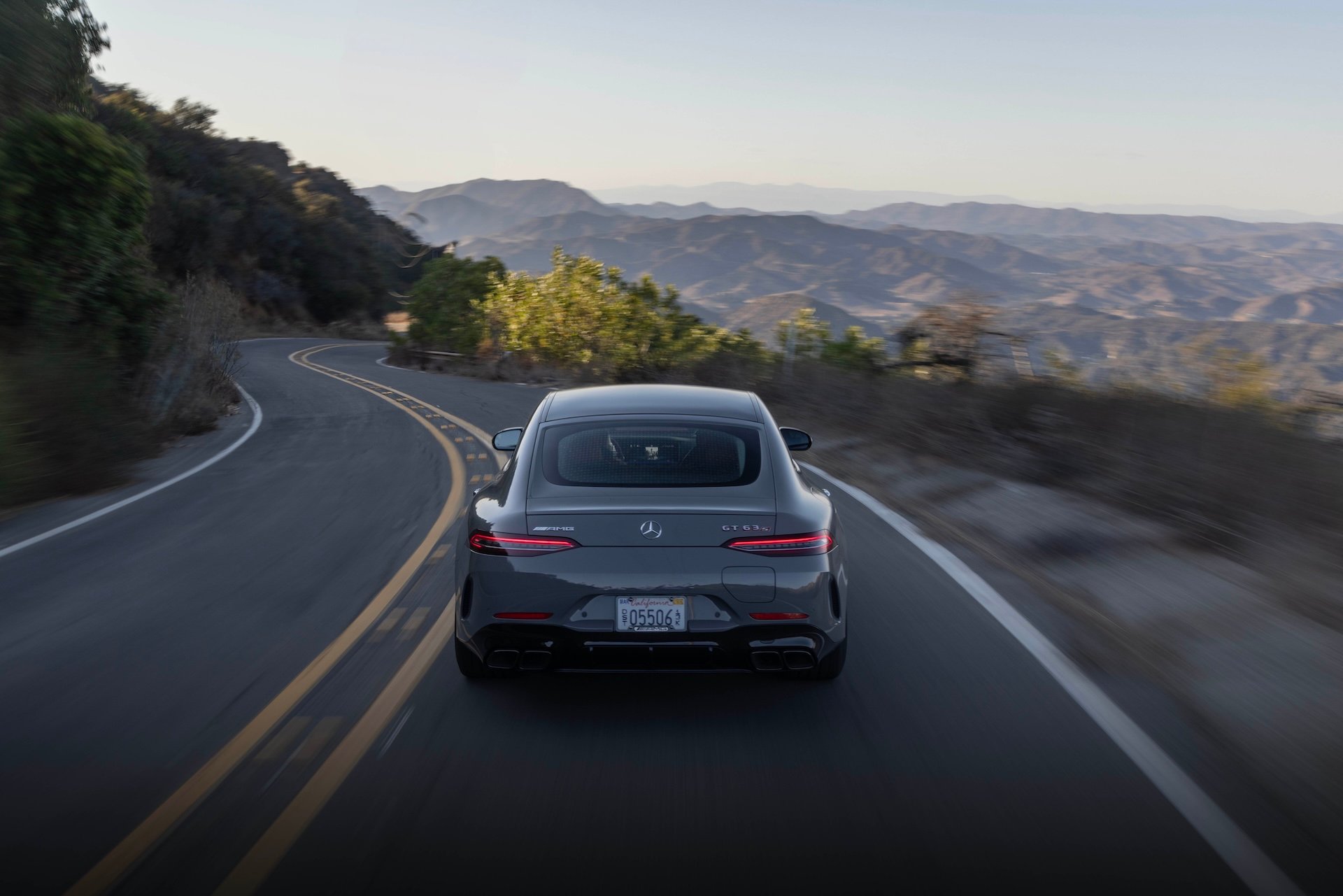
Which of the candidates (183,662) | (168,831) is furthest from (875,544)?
(168,831)

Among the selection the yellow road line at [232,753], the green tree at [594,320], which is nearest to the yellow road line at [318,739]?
the yellow road line at [232,753]

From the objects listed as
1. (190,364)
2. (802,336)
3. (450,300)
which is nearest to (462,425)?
(190,364)

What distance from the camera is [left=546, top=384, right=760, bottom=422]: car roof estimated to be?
5.52m

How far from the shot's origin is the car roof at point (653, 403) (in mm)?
5523

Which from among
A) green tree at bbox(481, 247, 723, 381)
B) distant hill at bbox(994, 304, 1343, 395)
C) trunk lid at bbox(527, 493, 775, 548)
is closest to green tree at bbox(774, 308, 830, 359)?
green tree at bbox(481, 247, 723, 381)

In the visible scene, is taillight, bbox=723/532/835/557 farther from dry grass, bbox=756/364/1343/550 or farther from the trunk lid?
dry grass, bbox=756/364/1343/550

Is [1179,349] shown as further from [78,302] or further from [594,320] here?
[594,320]

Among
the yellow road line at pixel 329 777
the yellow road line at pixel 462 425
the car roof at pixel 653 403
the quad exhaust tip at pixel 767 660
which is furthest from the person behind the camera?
the yellow road line at pixel 462 425

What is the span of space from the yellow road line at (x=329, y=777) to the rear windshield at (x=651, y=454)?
1.30 m

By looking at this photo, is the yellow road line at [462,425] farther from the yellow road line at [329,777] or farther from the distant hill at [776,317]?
the distant hill at [776,317]

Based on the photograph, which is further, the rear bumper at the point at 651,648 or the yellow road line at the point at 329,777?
the rear bumper at the point at 651,648

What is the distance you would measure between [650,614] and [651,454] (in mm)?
936

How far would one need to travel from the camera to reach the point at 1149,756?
14.4 feet

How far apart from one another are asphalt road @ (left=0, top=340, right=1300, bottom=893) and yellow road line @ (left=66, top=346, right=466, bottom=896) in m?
0.02
